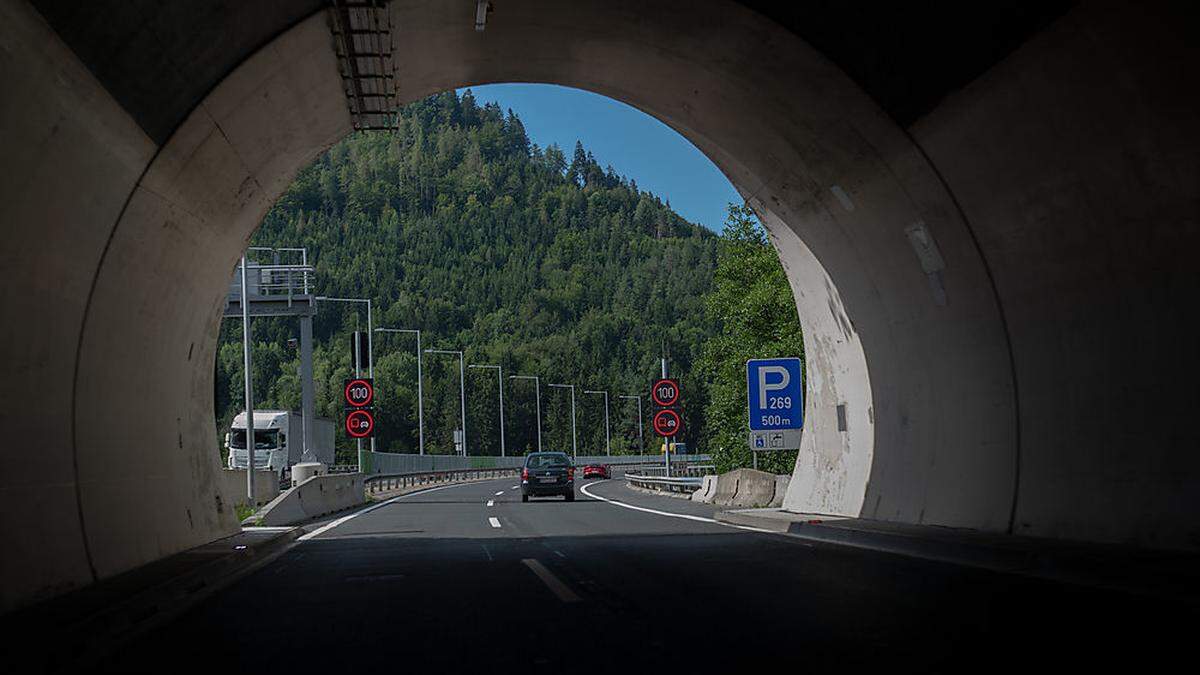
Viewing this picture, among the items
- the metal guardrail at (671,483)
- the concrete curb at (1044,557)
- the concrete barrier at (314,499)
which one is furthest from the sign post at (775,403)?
the metal guardrail at (671,483)

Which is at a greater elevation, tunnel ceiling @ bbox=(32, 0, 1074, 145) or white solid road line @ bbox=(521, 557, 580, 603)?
tunnel ceiling @ bbox=(32, 0, 1074, 145)

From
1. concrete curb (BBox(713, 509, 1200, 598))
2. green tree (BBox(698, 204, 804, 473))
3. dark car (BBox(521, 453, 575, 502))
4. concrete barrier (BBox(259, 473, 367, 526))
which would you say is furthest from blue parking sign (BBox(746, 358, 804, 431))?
green tree (BBox(698, 204, 804, 473))

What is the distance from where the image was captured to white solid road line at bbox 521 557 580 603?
10998 millimetres

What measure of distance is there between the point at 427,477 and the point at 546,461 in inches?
1006

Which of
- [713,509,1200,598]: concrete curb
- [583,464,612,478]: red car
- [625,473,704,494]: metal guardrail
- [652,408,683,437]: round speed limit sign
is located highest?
[652,408,683,437]: round speed limit sign

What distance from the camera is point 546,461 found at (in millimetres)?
39250

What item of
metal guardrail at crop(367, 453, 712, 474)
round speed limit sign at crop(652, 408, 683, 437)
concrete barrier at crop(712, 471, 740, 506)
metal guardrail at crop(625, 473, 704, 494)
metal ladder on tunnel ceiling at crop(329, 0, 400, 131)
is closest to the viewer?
metal ladder on tunnel ceiling at crop(329, 0, 400, 131)

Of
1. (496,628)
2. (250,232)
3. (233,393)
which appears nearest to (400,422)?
(233,393)

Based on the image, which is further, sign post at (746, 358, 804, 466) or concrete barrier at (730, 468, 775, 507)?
concrete barrier at (730, 468, 775, 507)

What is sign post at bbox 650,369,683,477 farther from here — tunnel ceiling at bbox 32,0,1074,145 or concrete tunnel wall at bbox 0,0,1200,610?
tunnel ceiling at bbox 32,0,1074,145

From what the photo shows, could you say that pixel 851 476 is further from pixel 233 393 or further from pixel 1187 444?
pixel 233 393

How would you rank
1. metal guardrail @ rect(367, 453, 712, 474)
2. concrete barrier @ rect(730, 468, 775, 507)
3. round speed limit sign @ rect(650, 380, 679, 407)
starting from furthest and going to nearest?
metal guardrail @ rect(367, 453, 712, 474)
round speed limit sign @ rect(650, 380, 679, 407)
concrete barrier @ rect(730, 468, 775, 507)

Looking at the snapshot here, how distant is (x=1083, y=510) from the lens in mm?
12938

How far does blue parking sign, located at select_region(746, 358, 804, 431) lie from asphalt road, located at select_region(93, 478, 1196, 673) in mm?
7775
